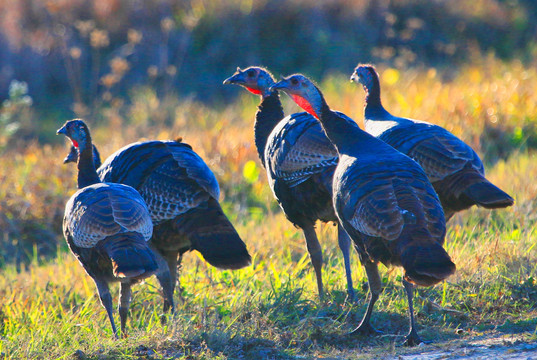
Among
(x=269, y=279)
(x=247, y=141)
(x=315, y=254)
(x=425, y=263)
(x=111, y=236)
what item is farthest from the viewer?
(x=247, y=141)

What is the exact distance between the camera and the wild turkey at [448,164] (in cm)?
450

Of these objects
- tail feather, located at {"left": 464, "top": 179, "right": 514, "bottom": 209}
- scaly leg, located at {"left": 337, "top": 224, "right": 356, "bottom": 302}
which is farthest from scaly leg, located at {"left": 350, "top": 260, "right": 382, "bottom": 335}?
tail feather, located at {"left": 464, "top": 179, "right": 514, "bottom": 209}

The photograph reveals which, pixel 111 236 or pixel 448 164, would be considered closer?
pixel 111 236

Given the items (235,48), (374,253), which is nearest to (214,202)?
(374,253)

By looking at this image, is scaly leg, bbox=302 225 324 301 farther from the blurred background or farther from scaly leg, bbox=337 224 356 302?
the blurred background

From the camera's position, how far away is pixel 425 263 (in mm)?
3609

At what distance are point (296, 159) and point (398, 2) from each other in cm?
1120

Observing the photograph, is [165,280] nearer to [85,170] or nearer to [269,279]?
[269,279]

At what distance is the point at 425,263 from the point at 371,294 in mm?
812

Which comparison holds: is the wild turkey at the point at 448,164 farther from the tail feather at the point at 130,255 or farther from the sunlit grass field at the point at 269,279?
the tail feather at the point at 130,255

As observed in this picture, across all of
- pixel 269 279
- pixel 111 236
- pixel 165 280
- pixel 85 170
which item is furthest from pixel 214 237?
pixel 85 170

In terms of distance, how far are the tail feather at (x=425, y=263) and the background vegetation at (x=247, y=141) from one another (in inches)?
26.3

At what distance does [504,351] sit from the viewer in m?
3.72

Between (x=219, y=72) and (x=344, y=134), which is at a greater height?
(x=219, y=72)
